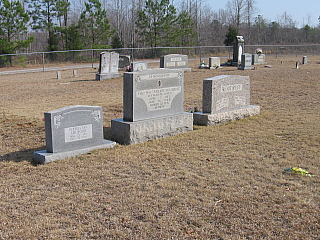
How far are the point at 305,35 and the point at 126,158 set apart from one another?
66.2 meters

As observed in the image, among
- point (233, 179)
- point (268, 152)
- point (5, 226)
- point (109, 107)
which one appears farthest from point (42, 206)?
point (109, 107)

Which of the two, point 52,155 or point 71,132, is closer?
point 52,155

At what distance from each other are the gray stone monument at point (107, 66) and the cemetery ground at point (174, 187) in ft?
38.3

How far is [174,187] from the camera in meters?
4.91

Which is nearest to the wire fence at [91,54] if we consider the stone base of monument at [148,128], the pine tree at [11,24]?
the pine tree at [11,24]

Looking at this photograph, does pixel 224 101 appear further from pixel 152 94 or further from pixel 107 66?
pixel 107 66

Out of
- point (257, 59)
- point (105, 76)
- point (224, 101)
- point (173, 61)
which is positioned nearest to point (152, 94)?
point (224, 101)

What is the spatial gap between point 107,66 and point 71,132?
1467 centimetres

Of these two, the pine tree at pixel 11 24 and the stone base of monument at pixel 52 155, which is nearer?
the stone base of monument at pixel 52 155

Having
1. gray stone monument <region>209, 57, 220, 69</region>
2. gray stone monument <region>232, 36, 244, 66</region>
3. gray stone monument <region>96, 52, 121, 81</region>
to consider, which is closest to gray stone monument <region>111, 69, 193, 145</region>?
gray stone monument <region>96, 52, 121, 81</region>

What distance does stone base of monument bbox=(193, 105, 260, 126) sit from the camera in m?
8.62

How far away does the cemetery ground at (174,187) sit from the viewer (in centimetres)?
388

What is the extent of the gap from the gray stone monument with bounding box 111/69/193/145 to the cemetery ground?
25cm

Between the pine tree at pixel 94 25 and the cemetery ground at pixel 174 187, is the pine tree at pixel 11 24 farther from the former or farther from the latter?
the cemetery ground at pixel 174 187
